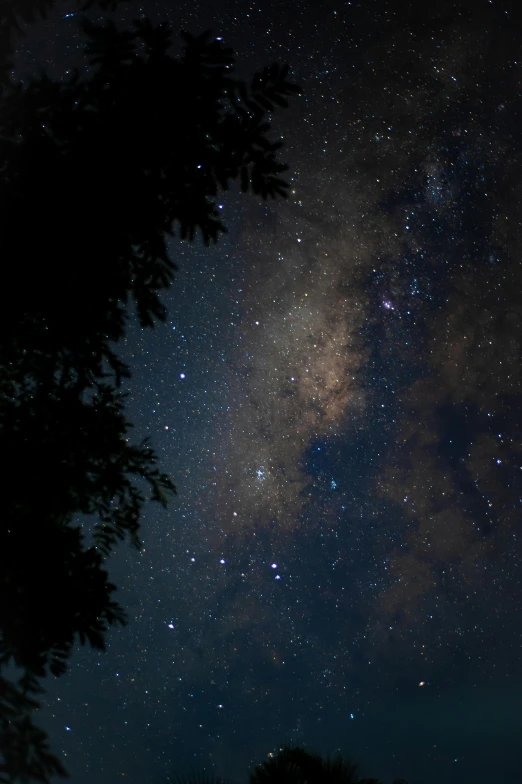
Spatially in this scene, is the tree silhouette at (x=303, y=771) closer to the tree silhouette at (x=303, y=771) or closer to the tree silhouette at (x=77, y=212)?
the tree silhouette at (x=303, y=771)

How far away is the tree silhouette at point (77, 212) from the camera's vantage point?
2268 millimetres

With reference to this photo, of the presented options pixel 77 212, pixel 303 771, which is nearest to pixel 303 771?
pixel 303 771

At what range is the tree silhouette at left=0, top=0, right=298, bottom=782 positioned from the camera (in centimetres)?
227

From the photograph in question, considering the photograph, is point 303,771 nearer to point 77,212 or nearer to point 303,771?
point 303,771

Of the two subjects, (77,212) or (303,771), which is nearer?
(77,212)

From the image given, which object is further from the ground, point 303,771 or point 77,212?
point 77,212

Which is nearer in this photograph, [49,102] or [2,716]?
[2,716]

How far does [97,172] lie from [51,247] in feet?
1.20

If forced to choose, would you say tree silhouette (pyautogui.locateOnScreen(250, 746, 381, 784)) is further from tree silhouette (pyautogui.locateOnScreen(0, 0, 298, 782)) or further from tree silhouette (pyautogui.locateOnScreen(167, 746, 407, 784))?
tree silhouette (pyautogui.locateOnScreen(0, 0, 298, 782))

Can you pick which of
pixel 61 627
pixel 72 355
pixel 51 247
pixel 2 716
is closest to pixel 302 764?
pixel 61 627

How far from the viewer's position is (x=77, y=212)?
7.48 ft

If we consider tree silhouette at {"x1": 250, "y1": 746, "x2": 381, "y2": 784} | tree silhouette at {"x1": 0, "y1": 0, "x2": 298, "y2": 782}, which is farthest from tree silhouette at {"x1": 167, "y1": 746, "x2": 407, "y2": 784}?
tree silhouette at {"x1": 0, "y1": 0, "x2": 298, "y2": 782}

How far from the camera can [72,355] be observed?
2.81m

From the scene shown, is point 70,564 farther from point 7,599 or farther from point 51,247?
point 51,247
